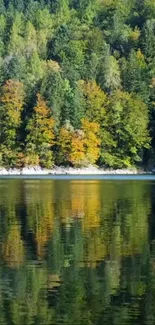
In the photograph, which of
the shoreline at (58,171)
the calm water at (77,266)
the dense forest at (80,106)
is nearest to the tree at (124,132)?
the dense forest at (80,106)

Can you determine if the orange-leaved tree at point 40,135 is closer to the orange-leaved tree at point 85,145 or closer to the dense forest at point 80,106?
the dense forest at point 80,106

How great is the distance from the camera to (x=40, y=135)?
114 meters

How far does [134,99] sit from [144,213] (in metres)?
85.3

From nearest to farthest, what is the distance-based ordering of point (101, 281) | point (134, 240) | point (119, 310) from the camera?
point (119, 310), point (101, 281), point (134, 240)

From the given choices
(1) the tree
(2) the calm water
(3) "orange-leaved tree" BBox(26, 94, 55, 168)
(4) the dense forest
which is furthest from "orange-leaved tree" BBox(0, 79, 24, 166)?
(2) the calm water

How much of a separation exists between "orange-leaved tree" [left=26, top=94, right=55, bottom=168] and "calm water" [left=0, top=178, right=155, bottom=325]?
68.6 meters

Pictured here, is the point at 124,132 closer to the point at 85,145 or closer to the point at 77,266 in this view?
the point at 85,145

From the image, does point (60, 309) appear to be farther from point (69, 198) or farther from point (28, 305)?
point (69, 198)

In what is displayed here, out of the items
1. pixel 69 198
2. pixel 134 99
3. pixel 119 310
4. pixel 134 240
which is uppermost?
pixel 134 99

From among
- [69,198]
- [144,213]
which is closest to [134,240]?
[144,213]

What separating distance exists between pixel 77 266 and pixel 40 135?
90.8 meters

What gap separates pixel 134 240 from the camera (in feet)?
96.7

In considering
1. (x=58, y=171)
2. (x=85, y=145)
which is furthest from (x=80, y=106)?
(x=58, y=171)

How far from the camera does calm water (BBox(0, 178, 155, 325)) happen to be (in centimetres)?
→ 1773
